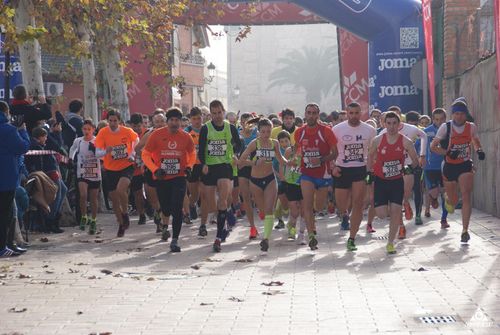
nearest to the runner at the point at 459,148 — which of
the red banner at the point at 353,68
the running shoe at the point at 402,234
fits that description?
the running shoe at the point at 402,234

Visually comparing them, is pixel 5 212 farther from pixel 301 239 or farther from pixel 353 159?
pixel 353 159

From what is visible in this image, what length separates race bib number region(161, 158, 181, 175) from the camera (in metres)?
13.7

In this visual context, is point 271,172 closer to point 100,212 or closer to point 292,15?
point 100,212

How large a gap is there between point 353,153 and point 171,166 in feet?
7.82

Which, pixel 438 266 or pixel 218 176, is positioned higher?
pixel 218 176

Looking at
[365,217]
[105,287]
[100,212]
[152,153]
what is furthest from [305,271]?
[100,212]

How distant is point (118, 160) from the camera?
15555mm

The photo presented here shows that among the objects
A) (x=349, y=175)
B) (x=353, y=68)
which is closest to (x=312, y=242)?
(x=349, y=175)

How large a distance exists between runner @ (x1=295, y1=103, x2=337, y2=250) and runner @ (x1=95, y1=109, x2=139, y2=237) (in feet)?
10.2

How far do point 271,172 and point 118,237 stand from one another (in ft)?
8.99

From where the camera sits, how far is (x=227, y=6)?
30.8 metres

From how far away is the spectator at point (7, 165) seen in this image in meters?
12.5

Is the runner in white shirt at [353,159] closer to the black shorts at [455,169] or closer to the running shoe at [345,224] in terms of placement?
the black shorts at [455,169]

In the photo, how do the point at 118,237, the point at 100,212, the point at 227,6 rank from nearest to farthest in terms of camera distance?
the point at 118,237
the point at 100,212
the point at 227,6
